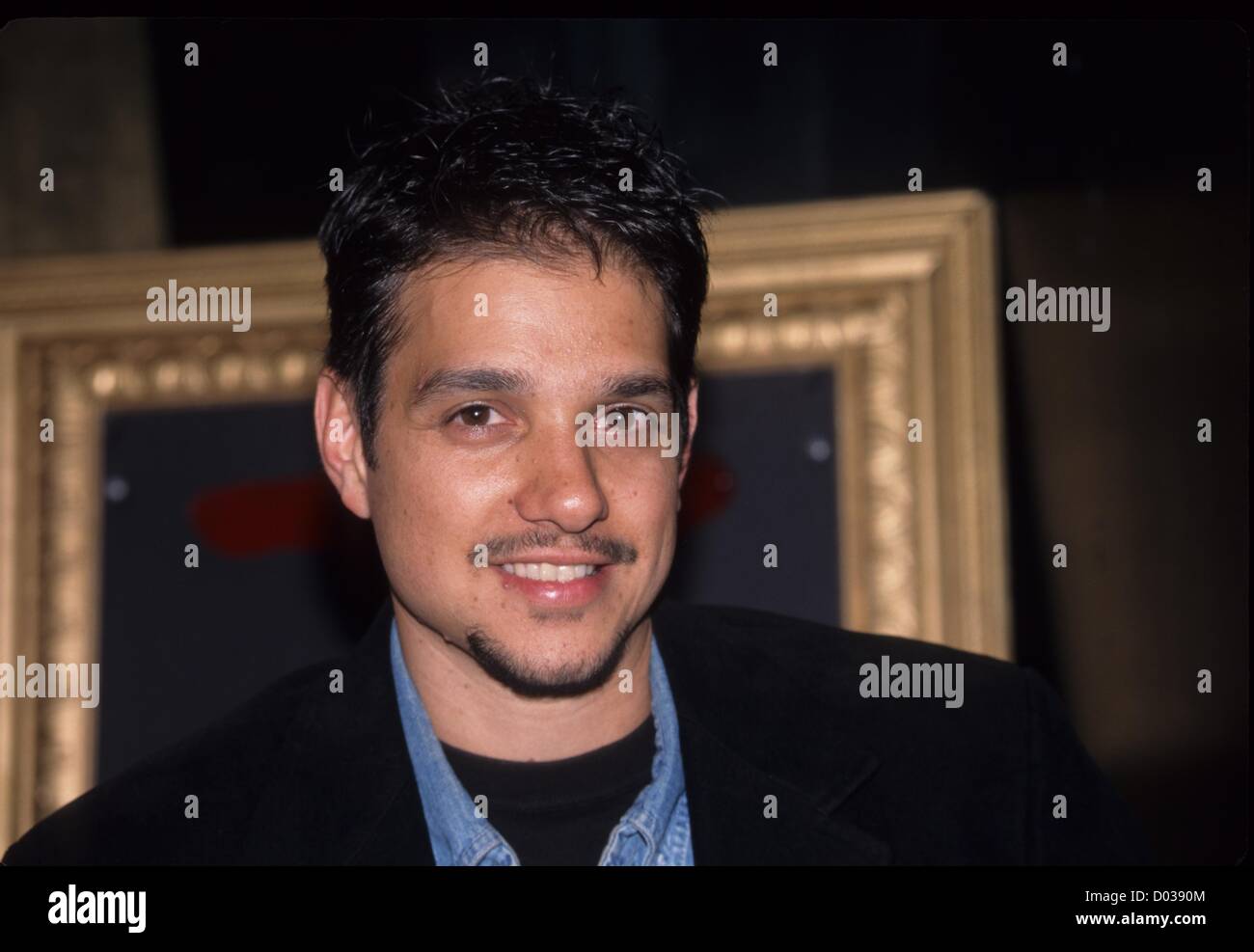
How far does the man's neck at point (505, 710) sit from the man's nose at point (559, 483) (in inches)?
7.2

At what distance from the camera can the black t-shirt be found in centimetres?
145

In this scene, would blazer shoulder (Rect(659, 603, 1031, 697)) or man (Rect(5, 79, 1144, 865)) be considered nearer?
man (Rect(5, 79, 1144, 865))

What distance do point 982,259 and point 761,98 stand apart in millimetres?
403

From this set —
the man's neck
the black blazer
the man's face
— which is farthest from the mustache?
the black blazer

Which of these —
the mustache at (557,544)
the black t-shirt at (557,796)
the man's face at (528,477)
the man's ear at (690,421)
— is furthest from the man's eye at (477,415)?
the black t-shirt at (557,796)

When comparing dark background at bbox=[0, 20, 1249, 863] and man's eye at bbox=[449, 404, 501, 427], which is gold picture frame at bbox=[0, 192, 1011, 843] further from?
man's eye at bbox=[449, 404, 501, 427]

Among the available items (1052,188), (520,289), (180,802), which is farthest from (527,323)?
(1052,188)

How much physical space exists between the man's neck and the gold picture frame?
1.68ft

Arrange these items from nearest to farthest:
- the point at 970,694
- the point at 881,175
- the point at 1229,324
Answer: the point at 970,694, the point at 1229,324, the point at 881,175

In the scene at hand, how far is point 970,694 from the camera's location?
1637 mm

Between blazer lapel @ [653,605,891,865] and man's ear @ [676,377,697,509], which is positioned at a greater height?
man's ear @ [676,377,697,509]

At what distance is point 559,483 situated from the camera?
1.40 m
